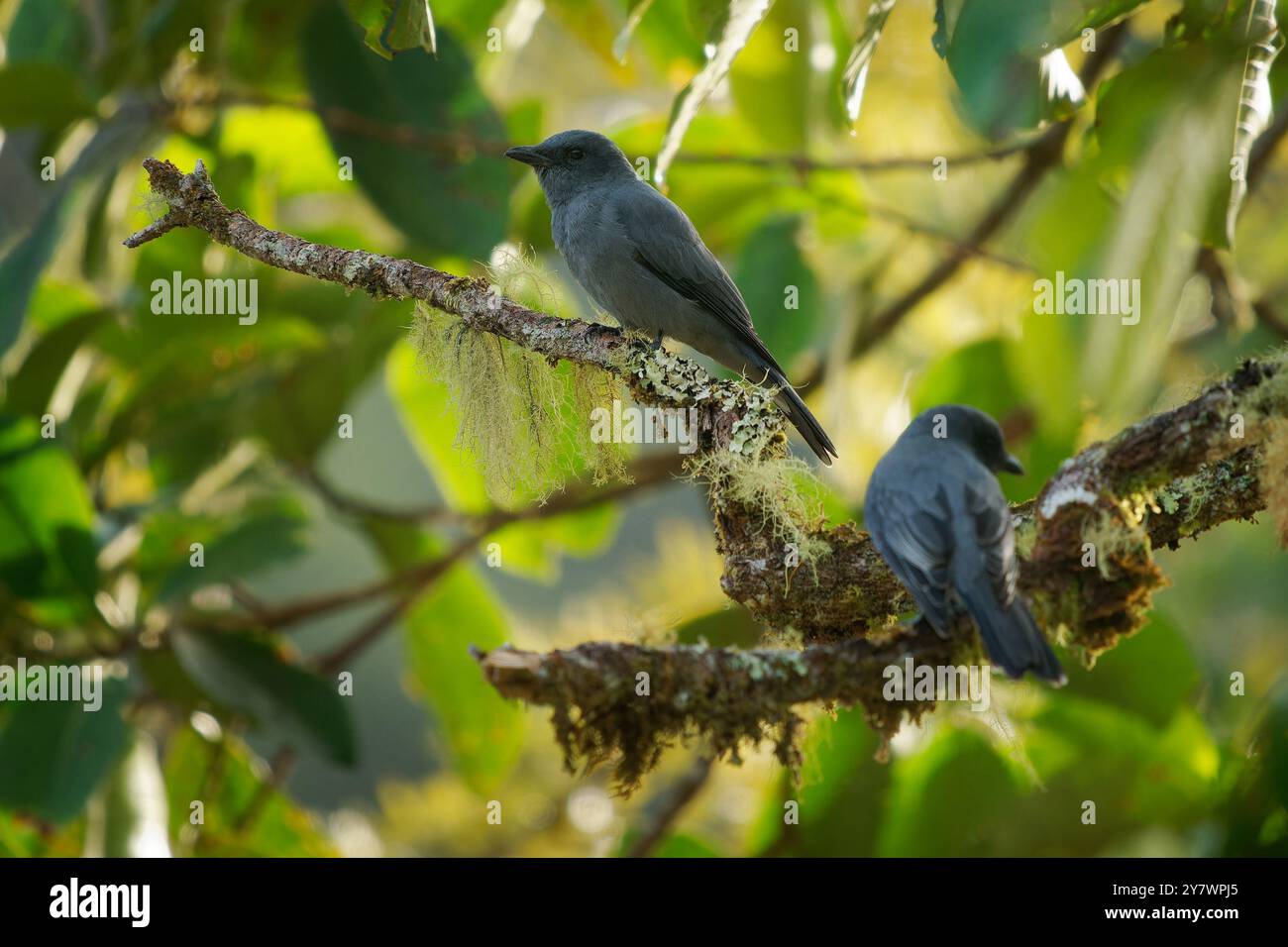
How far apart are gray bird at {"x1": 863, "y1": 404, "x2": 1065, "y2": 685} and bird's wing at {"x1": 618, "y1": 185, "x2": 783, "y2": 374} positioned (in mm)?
1358

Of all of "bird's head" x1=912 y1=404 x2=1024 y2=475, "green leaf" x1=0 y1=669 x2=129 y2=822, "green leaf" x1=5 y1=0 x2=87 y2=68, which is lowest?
"green leaf" x1=0 y1=669 x2=129 y2=822

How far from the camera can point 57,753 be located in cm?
360

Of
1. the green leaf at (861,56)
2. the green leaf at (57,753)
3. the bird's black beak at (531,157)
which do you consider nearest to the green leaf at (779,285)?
the bird's black beak at (531,157)

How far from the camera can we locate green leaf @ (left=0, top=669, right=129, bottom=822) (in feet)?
11.5

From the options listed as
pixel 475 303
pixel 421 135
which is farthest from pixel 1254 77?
pixel 421 135

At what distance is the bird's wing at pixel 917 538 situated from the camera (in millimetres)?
1489

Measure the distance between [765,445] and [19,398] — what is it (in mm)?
3404

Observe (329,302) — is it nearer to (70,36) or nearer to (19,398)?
(19,398)

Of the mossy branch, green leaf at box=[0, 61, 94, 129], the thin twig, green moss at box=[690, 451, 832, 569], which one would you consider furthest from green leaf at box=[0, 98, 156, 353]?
green moss at box=[690, 451, 832, 569]

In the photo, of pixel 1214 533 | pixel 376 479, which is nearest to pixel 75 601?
pixel 1214 533

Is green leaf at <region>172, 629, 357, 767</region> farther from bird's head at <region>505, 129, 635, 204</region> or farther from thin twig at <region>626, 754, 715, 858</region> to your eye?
bird's head at <region>505, 129, 635, 204</region>

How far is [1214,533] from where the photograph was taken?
22.4 ft

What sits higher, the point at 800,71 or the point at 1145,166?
the point at 800,71
